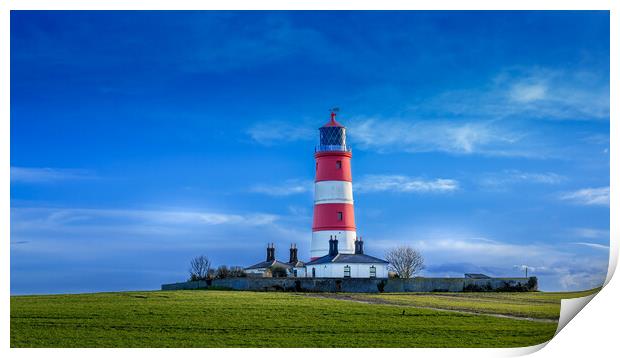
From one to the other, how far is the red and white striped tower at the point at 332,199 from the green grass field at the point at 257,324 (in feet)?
49.7

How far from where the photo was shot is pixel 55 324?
939 inches

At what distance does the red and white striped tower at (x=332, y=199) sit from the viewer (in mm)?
45469

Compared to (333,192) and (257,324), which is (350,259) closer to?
(333,192)

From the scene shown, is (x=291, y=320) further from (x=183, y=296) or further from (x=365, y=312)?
(x=183, y=296)

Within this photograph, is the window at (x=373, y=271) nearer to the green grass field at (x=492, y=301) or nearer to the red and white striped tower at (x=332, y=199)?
the red and white striped tower at (x=332, y=199)

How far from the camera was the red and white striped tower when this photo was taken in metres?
45.5

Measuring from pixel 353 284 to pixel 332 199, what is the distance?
8.33 meters

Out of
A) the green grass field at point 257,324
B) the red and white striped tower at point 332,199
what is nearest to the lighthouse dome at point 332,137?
the red and white striped tower at point 332,199

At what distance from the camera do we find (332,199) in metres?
45.5

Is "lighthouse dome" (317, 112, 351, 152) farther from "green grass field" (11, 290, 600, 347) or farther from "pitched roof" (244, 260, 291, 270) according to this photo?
"green grass field" (11, 290, 600, 347)

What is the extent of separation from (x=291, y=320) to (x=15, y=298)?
34.0ft

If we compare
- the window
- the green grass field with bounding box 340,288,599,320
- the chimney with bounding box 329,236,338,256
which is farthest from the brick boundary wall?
the chimney with bounding box 329,236,338,256

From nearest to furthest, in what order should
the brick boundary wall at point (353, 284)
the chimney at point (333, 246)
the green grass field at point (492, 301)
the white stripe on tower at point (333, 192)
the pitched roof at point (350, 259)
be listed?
1. the green grass field at point (492, 301)
2. the brick boundary wall at point (353, 284)
3. the pitched roof at point (350, 259)
4. the chimney at point (333, 246)
5. the white stripe on tower at point (333, 192)
